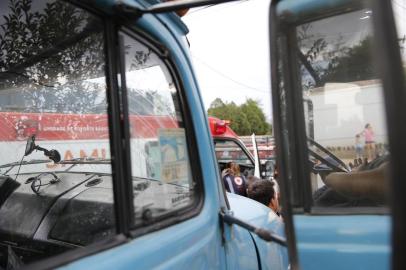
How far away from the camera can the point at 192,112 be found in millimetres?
1769

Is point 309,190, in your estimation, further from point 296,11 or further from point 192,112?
point 192,112

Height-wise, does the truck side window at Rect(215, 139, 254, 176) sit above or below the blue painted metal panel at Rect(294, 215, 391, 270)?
above

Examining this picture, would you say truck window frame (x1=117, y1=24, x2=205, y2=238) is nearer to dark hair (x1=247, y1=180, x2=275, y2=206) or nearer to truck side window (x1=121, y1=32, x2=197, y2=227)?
truck side window (x1=121, y1=32, x2=197, y2=227)

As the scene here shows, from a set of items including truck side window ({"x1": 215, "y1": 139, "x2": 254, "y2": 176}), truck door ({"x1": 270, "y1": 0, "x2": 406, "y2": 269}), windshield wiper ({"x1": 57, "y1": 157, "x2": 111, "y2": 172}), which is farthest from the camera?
truck side window ({"x1": 215, "y1": 139, "x2": 254, "y2": 176})

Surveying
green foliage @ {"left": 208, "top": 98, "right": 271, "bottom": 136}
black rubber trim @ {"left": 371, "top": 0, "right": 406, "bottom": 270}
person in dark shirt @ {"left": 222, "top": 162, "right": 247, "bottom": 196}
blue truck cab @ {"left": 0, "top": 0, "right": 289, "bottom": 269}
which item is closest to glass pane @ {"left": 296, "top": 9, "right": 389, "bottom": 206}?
blue truck cab @ {"left": 0, "top": 0, "right": 289, "bottom": 269}

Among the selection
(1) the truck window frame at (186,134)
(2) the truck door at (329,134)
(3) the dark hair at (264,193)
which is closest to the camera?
(2) the truck door at (329,134)

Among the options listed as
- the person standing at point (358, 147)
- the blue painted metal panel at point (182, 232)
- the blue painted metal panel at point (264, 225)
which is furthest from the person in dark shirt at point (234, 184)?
the person standing at point (358, 147)

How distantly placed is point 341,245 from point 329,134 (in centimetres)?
29

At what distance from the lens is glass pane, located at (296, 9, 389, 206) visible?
112 centimetres

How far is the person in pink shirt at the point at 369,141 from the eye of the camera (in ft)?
3.52

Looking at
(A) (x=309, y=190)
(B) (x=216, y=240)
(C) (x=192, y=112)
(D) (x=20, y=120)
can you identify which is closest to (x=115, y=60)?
(C) (x=192, y=112)

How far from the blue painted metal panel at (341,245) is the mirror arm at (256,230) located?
2.7 inches

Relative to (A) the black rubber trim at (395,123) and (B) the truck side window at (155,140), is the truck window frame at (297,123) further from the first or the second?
(B) the truck side window at (155,140)

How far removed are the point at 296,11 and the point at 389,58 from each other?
0.58m
